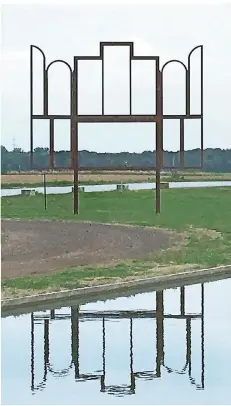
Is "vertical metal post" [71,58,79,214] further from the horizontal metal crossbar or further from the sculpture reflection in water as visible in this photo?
the sculpture reflection in water

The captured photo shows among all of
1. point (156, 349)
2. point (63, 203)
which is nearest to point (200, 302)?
point (156, 349)

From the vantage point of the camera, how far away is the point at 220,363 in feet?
29.9

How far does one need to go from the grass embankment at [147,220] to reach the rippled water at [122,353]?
150 centimetres

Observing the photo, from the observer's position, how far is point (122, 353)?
31.5 ft

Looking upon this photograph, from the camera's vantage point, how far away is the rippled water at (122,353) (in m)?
8.17

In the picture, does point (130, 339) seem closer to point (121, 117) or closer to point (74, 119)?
point (121, 117)

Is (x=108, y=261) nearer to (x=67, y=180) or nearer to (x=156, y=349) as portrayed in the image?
(x=156, y=349)

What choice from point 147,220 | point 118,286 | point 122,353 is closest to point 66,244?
point 118,286

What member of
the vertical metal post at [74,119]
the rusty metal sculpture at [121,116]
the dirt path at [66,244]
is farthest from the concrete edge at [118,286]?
the vertical metal post at [74,119]

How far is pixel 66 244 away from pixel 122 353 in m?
8.92

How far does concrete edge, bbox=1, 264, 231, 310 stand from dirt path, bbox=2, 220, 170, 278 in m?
1.72

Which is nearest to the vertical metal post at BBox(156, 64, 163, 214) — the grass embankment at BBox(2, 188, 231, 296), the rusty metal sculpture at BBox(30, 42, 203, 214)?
the rusty metal sculpture at BBox(30, 42, 203, 214)

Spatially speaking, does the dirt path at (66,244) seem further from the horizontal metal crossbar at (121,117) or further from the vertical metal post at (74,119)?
the horizontal metal crossbar at (121,117)

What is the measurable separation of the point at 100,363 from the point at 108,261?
6839 mm
